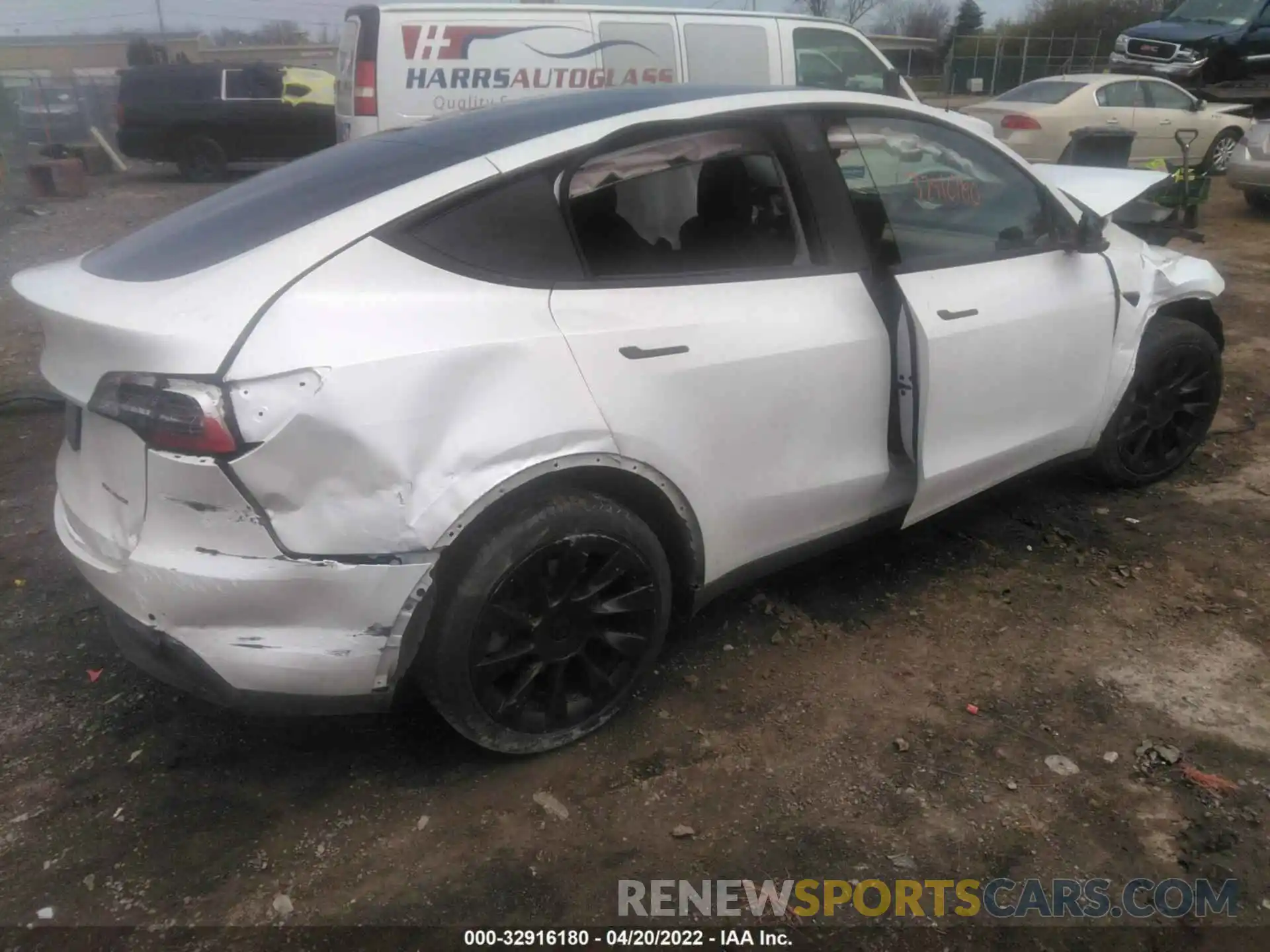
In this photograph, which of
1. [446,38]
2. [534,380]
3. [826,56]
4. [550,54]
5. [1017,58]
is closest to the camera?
[534,380]

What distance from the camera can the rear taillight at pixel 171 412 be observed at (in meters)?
2.05

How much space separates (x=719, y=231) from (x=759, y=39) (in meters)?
6.50

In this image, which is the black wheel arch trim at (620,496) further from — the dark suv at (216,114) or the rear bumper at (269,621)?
the dark suv at (216,114)

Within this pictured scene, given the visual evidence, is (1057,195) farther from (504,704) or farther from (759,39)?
(759,39)

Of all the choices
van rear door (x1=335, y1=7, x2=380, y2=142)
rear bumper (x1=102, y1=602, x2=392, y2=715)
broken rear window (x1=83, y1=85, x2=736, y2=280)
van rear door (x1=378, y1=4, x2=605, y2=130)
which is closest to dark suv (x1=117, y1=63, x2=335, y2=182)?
van rear door (x1=335, y1=7, x2=380, y2=142)

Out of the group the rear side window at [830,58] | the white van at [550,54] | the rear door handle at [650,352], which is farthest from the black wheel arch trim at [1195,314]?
the rear side window at [830,58]

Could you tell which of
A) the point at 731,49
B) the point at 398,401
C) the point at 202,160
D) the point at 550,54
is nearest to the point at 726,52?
the point at 731,49

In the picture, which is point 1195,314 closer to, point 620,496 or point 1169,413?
point 1169,413

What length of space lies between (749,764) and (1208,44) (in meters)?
17.5

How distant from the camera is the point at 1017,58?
35125 mm

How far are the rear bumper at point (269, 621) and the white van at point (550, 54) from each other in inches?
245

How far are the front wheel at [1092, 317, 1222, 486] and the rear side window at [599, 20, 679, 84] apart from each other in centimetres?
548

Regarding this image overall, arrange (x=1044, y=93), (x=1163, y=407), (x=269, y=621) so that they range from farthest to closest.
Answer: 1. (x=1044, y=93)
2. (x=1163, y=407)
3. (x=269, y=621)

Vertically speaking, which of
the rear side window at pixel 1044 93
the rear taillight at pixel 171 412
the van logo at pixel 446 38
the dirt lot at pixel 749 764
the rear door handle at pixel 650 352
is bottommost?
the dirt lot at pixel 749 764
